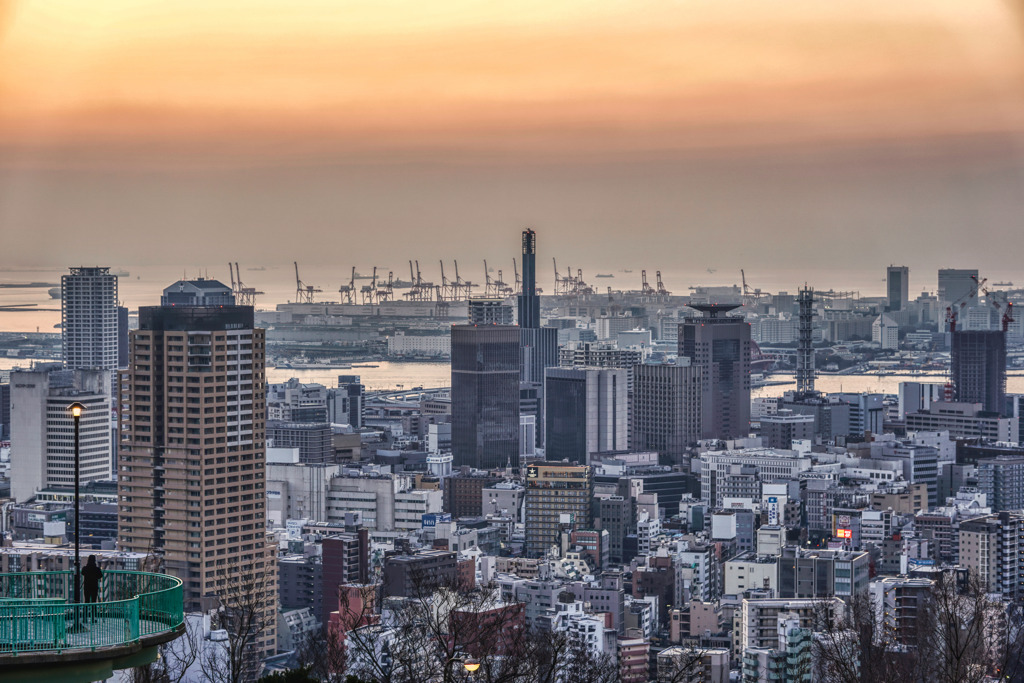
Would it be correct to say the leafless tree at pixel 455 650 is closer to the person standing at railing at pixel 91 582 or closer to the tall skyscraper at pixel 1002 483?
the person standing at railing at pixel 91 582

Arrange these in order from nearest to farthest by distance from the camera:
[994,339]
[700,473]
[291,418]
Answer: [700,473], [291,418], [994,339]

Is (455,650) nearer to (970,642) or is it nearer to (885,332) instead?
(970,642)

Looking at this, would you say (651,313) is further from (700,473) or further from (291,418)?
(700,473)

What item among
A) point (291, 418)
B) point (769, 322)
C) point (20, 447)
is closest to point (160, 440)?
point (20, 447)

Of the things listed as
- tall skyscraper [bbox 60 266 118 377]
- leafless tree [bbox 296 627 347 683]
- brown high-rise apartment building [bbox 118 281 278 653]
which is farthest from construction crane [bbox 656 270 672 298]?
leafless tree [bbox 296 627 347 683]

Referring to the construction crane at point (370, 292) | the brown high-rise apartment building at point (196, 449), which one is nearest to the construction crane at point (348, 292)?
the construction crane at point (370, 292)

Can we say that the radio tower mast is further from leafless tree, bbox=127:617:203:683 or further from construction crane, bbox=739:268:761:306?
leafless tree, bbox=127:617:203:683

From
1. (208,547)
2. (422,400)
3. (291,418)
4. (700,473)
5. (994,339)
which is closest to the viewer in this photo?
(208,547)

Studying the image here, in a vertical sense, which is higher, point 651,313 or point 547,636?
point 651,313
